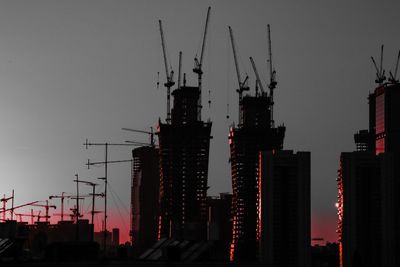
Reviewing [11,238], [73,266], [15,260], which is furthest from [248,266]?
[11,238]

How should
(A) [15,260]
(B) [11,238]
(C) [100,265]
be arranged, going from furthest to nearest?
(B) [11,238], (A) [15,260], (C) [100,265]

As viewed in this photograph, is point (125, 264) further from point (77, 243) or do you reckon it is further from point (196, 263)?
point (77, 243)

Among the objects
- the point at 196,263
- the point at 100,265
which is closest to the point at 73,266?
the point at 100,265

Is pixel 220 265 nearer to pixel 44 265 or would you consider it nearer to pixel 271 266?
pixel 271 266

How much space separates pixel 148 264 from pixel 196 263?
7.40 metres

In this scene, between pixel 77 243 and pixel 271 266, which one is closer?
pixel 271 266

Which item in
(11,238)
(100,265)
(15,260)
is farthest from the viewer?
(11,238)

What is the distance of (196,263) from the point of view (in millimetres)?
158250

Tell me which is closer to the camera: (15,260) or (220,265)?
(220,265)

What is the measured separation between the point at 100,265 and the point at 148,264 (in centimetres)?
772

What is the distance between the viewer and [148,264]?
516ft

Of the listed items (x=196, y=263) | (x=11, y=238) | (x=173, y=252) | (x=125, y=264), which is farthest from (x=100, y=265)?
(x=11, y=238)

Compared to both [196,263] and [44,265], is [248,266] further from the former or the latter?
[44,265]

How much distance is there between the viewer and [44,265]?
511 feet
